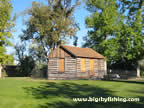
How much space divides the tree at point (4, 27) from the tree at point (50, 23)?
4387mm

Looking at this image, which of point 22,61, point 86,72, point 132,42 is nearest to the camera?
point 86,72

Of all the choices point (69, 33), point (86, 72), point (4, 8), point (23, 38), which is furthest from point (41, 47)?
point (86, 72)

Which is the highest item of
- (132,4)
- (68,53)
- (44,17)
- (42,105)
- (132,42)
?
(44,17)

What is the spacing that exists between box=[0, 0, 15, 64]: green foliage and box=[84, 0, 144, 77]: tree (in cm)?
1823

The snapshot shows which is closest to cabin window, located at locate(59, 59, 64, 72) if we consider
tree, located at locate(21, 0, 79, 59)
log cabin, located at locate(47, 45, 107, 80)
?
log cabin, located at locate(47, 45, 107, 80)

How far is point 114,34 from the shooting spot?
41.9m

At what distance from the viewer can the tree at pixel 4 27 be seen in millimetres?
36969

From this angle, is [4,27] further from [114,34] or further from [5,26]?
[114,34]

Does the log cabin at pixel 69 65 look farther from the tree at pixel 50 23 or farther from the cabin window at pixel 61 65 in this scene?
the tree at pixel 50 23

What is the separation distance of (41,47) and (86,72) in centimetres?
2073

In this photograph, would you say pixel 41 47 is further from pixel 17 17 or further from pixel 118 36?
pixel 118 36

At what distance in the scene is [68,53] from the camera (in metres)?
27.9

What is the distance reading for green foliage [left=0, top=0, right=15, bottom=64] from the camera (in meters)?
37.0

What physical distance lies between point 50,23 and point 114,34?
587 inches
